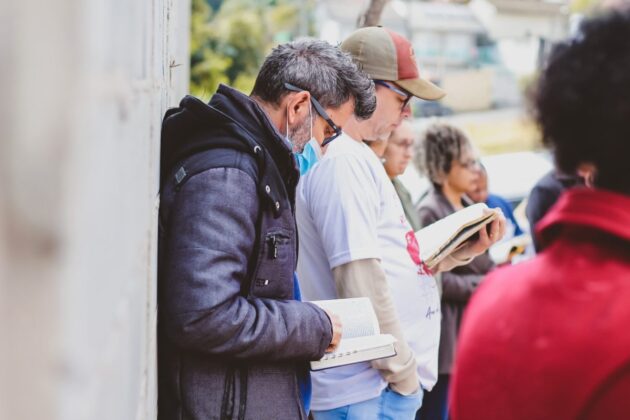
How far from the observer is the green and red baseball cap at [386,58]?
3137mm

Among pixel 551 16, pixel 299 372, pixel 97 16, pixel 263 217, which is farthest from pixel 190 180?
pixel 551 16

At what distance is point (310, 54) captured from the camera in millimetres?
2461

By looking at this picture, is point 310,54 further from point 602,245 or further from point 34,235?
point 34,235

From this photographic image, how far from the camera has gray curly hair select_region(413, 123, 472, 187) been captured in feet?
14.7

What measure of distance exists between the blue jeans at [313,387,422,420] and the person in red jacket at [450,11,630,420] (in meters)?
1.44

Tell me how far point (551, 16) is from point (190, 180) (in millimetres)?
48747

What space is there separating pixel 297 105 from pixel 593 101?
4.28 feet

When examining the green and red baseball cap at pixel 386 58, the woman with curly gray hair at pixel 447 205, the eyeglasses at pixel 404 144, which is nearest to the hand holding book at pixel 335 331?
the green and red baseball cap at pixel 386 58

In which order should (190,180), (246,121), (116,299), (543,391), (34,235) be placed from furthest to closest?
(246,121), (190,180), (543,391), (116,299), (34,235)

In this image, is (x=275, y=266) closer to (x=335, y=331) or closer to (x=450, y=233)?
Answer: (x=335, y=331)

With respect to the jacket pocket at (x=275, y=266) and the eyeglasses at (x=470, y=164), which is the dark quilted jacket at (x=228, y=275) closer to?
the jacket pocket at (x=275, y=266)

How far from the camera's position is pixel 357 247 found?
2557mm

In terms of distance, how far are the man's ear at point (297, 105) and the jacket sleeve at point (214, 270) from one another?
1.51 ft

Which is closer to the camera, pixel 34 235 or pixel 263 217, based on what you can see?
pixel 34 235
